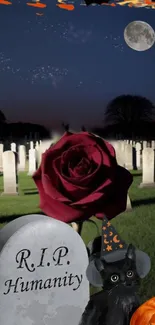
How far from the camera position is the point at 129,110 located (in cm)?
222

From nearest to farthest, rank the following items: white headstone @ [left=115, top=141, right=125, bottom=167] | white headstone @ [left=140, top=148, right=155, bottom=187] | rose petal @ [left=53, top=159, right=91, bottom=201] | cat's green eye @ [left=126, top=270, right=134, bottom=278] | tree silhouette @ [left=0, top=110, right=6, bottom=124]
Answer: cat's green eye @ [left=126, top=270, right=134, bottom=278]
rose petal @ [left=53, top=159, right=91, bottom=201]
tree silhouette @ [left=0, top=110, right=6, bottom=124]
white headstone @ [left=115, top=141, right=125, bottom=167]
white headstone @ [left=140, top=148, right=155, bottom=187]

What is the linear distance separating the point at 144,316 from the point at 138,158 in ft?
2.49

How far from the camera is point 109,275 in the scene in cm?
170

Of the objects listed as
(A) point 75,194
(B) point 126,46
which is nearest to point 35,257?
(A) point 75,194

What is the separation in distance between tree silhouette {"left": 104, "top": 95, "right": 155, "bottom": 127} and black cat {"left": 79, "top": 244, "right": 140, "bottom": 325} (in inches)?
23.7

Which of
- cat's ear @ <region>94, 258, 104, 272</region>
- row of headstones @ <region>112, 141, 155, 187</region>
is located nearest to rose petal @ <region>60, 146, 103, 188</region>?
cat's ear @ <region>94, 258, 104, 272</region>

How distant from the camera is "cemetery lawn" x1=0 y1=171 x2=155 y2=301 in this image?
6.89 feet

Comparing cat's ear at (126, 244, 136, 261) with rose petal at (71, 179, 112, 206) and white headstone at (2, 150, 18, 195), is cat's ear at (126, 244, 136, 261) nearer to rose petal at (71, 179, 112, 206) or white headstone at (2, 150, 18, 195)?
rose petal at (71, 179, 112, 206)

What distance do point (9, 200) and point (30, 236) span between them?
0.37 m

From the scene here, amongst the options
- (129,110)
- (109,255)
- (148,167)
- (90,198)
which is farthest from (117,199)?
(148,167)

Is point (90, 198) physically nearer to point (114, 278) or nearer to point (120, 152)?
point (114, 278)

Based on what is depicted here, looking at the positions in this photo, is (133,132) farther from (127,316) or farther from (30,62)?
(127,316)

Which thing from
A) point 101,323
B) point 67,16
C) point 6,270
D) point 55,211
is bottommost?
point 101,323

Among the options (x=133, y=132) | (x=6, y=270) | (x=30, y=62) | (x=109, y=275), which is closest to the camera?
(x=109, y=275)
